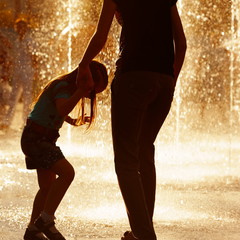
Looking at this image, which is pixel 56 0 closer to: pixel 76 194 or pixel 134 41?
pixel 76 194

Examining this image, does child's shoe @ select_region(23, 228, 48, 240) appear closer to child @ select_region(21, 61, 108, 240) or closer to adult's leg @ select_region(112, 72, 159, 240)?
child @ select_region(21, 61, 108, 240)

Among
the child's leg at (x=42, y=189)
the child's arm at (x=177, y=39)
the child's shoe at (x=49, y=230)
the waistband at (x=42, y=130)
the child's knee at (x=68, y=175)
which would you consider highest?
the child's arm at (x=177, y=39)

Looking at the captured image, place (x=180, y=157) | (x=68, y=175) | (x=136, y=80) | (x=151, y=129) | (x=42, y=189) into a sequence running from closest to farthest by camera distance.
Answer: (x=136, y=80) → (x=151, y=129) → (x=68, y=175) → (x=42, y=189) → (x=180, y=157)

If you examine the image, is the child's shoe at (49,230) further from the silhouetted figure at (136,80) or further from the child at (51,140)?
the silhouetted figure at (136,80)

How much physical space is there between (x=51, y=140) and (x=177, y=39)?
80 centimetres

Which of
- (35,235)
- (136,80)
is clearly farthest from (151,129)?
(35,235)

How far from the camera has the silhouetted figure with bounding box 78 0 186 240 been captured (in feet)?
14.4

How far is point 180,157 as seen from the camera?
31.6 ft

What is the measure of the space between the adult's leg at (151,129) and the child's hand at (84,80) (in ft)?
0.99

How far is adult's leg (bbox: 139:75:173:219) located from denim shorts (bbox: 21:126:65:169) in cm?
42

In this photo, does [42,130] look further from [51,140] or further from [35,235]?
[35,235]

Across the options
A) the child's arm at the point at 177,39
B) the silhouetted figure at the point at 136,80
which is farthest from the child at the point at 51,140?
the child's arm at the point at 177,39

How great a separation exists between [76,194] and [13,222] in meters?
1.34

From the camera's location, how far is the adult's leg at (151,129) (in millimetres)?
4500
